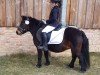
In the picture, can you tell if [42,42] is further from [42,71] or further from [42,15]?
[42,15]

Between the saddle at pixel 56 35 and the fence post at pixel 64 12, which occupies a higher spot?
the fence post at pixel 64 12

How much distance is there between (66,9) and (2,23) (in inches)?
76.6

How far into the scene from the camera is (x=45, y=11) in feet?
28.9

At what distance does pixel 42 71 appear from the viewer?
788 centimetres

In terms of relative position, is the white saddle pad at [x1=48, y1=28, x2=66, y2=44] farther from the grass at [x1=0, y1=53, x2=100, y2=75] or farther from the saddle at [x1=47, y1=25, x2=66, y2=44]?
the grass at [x1=0, y1=53, x2=100, y2=75]

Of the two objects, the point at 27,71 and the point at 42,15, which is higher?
the point at 42,15

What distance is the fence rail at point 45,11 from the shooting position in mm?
8680

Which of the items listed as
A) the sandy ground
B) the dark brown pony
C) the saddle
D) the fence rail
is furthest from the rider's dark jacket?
the sandy ground

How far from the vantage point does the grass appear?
306 inches

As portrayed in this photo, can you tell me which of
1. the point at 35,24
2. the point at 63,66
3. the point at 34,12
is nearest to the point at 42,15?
the point at 34,12

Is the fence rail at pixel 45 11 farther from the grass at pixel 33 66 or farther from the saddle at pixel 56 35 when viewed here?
the saddle at pixel 56 35

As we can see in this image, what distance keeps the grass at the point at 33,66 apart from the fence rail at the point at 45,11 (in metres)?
1.03

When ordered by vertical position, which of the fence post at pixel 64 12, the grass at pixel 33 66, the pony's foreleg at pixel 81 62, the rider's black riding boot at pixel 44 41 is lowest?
the grass at pixel 33 66

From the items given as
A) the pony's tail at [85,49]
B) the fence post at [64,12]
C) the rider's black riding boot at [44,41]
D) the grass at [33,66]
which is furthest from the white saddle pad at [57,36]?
the fence post at [64,12]
